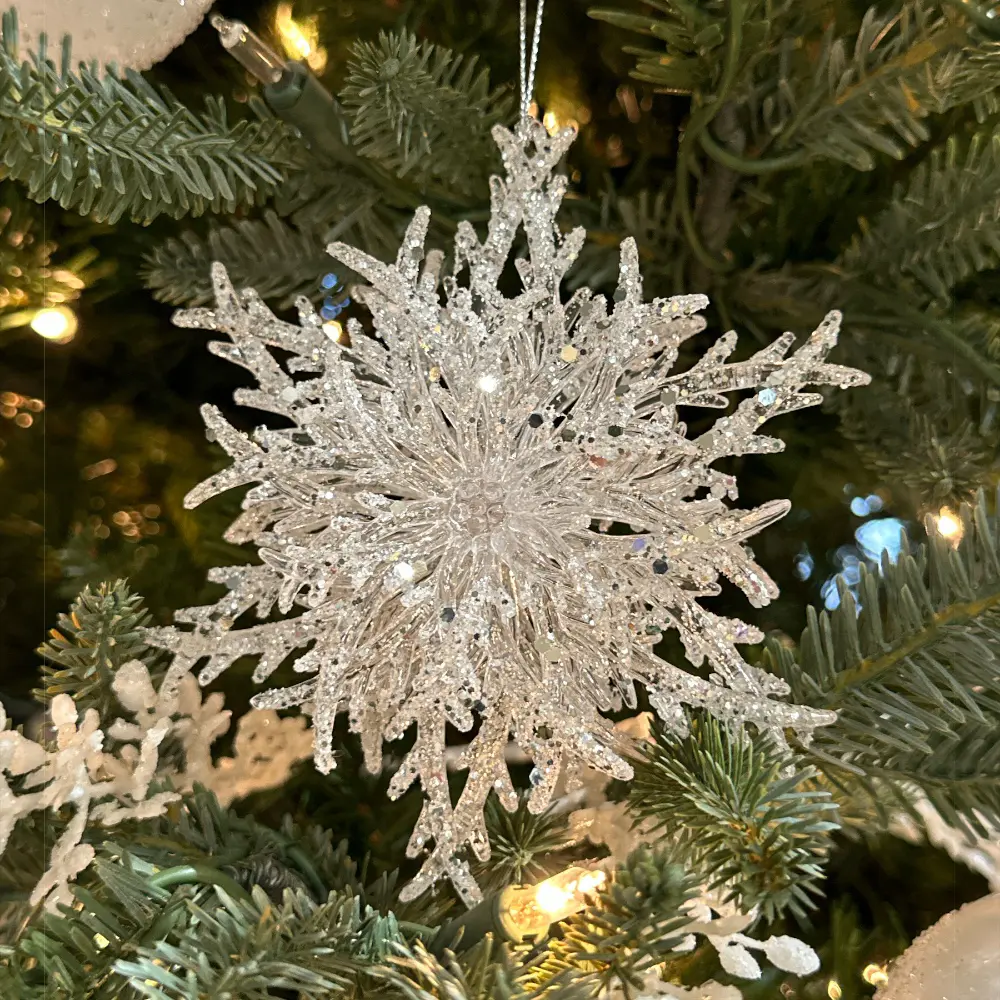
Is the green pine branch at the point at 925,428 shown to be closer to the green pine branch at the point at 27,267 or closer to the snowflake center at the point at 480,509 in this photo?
the snowflake center at the point at 480,509

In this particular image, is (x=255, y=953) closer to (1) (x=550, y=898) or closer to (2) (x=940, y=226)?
(1) (x=550, y=898)

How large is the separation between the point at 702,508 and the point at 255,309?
20cm

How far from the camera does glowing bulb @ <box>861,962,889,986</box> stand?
1.26 ft

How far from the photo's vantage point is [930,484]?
455mm

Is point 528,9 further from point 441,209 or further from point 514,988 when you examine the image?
point 514,988

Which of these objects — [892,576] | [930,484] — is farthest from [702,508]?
[930,484]

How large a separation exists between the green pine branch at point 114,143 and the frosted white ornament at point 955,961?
47 cm

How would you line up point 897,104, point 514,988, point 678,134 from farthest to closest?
1. point 678,134
2. point 897,104
3. point 514,988

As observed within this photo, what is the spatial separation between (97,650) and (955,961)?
1.32ft

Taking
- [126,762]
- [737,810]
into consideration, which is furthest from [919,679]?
[126,762]

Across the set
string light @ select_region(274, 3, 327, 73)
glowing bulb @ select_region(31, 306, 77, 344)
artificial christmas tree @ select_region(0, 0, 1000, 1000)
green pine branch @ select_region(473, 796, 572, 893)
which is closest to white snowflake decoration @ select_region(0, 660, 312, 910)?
artificial christmas tree @ select_region(0, 0, 1000, 1000)

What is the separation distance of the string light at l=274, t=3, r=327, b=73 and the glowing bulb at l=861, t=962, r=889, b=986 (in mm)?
543

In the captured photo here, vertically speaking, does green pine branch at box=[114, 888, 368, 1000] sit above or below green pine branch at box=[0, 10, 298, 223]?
below

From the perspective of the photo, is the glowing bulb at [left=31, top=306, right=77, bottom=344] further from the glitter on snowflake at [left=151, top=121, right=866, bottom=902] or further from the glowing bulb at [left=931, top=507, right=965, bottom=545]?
the glowing bulb at [left=931, top=507, right=965, bottom=545]
